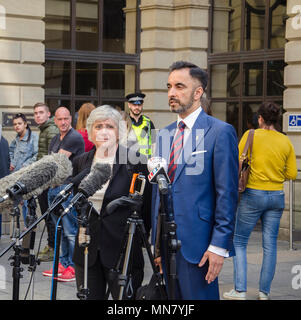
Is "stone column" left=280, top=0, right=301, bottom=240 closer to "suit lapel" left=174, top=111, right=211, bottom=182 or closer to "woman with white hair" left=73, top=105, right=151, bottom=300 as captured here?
"woman with white hair" left=73, top=105, right=151, bottom=300

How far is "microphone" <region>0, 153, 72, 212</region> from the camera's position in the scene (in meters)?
3.93

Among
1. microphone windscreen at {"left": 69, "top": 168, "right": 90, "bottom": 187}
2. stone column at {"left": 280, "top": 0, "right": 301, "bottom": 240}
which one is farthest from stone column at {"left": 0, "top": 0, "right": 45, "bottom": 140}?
microphone windscreen at {"left": 69, "top": 168, "right": 90, "bottom": 187}

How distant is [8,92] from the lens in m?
11.4

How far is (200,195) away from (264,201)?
297 cm

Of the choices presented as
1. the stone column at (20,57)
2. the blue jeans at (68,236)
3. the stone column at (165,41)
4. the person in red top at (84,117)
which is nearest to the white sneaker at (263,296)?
the blue jeans at (68,236)

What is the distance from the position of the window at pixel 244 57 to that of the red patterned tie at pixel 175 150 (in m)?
7.65

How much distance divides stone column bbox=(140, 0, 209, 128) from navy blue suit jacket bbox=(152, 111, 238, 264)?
29.4ft

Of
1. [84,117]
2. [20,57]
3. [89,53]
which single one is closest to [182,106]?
[84,117]

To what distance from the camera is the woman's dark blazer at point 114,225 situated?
4.42 meters

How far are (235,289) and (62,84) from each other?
683cm

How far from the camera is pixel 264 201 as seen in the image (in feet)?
22.2

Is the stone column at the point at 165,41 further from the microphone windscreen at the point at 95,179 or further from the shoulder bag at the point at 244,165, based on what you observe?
the microphone windscreen at the point at 95,179

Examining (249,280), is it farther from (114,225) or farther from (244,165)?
(114,225)

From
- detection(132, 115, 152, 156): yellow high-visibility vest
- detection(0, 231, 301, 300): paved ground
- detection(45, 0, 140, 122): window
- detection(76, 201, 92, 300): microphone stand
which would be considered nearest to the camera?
detection(76, 201, 92, 300): microphone stand
